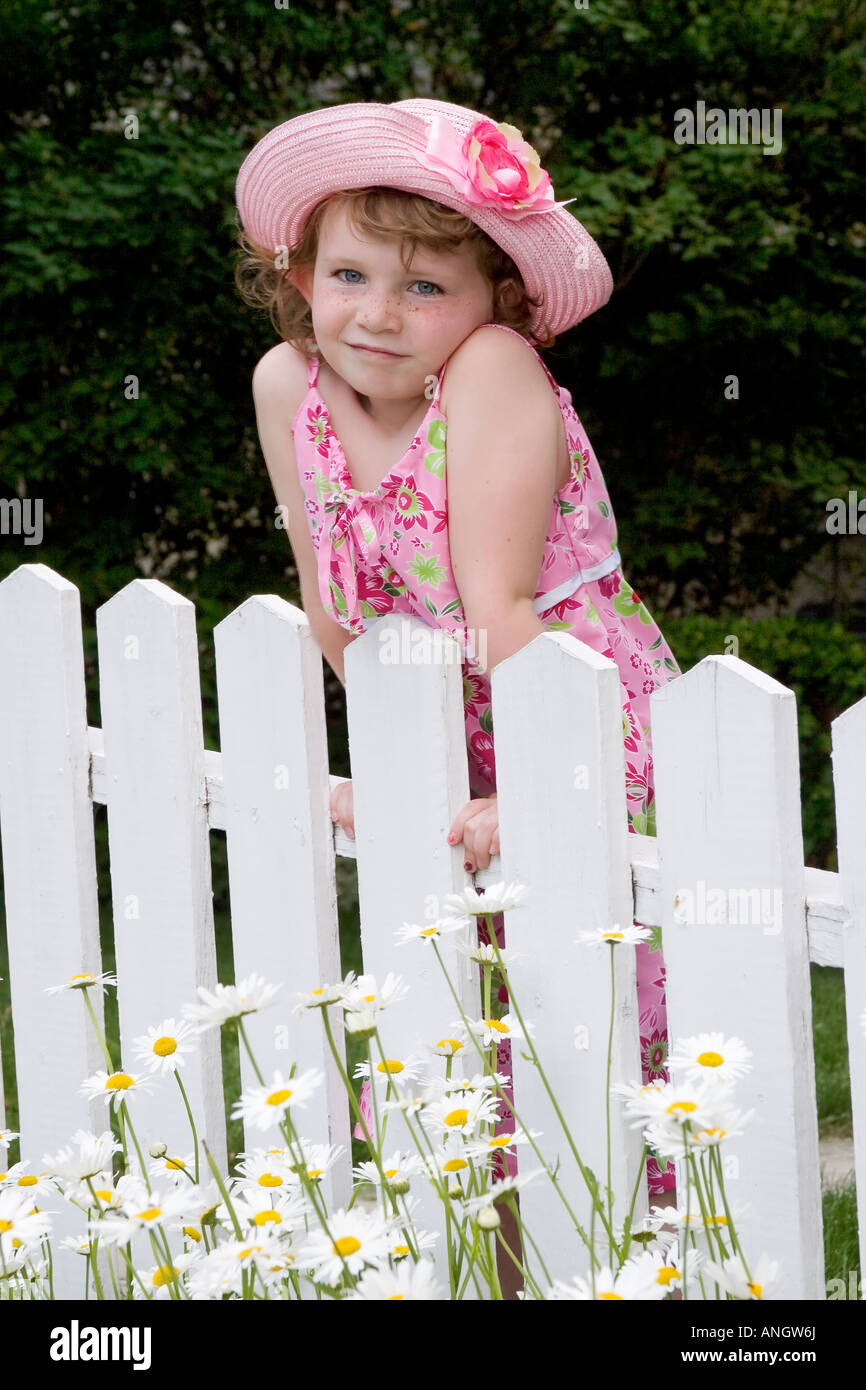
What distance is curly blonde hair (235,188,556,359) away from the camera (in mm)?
1943

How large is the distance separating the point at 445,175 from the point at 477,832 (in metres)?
0.79

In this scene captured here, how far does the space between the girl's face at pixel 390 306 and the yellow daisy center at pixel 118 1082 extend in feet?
2.95

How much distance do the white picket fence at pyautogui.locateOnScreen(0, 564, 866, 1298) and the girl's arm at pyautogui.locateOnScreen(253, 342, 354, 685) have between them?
12 centimetres

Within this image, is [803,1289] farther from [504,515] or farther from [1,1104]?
[1,1104]

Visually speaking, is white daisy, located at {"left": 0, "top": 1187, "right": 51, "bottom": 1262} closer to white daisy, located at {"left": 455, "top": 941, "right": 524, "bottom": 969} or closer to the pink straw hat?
white daisy, located at {"left": 455, "top": 941, "right": 524, "bottom": 969}

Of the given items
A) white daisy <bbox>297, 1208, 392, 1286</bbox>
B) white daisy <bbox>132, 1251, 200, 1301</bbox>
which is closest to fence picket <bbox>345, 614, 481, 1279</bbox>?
white daisy <bbox>132, 1251, 200, 1301</bbox>

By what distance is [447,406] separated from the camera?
1.96m

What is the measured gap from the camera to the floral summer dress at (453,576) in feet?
6.51

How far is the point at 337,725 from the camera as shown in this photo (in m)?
6.07

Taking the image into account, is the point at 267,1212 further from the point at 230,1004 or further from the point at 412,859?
the point at 412,859

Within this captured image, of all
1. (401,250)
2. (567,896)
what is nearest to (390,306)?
(401,250)

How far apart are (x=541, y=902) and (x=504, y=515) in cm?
46

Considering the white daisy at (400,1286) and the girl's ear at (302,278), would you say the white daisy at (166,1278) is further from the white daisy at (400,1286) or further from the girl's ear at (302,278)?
the girl's ear at (302,278)

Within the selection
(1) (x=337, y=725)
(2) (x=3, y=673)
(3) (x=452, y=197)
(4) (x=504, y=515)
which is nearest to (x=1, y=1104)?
(2) (x=3, y=673)
